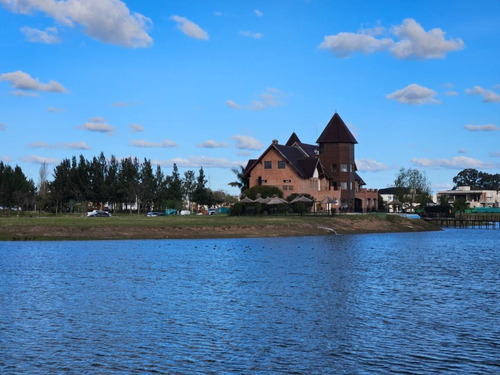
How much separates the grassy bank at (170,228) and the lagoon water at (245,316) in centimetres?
2222

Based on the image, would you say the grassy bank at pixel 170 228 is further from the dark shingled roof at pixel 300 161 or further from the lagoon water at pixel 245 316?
the lagoon water at pixel 245 316

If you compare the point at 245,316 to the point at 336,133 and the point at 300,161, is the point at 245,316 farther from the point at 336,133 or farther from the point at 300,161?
the point at 336,133

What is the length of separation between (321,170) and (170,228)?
48.4 metres

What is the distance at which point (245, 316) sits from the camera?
27938 mm

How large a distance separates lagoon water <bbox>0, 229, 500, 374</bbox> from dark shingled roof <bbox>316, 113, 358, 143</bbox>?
247ft

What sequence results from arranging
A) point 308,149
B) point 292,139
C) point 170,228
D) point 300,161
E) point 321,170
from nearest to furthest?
point 170,228 < point 321,170 < point 300,161 < point 308,149 < point 292,139


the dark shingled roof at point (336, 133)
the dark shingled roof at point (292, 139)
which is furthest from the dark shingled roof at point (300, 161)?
the dark shingled roof at point (292, 139)

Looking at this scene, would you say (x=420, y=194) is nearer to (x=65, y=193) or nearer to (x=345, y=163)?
(x=345, y=163)

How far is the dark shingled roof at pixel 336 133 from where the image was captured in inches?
5022

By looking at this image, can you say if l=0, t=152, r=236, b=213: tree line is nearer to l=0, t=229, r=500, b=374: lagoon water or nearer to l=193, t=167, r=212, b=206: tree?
l=193, t=167, r=212, b=206: tree

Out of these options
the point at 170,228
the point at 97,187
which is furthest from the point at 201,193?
the point at 170,228

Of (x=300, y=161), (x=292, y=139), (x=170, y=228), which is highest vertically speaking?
(x=292, y=139)

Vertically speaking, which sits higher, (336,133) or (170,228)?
(336,133)

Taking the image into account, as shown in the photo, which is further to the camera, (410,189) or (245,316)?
(410,189)
